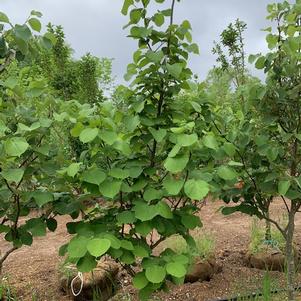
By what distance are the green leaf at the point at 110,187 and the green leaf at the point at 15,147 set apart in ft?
1.27

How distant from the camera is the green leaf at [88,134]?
1.89m

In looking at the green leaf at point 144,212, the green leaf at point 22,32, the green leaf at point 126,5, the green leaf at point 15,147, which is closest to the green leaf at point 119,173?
the green leaf at point 144,212

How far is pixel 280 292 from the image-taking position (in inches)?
140

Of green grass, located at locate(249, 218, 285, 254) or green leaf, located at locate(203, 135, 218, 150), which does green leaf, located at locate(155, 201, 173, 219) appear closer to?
green leaf, located at locate(203, 135, 218, 150)

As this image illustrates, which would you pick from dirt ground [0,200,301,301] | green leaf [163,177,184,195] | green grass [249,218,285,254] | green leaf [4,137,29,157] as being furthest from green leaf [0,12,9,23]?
green grass [249,218,285,254]

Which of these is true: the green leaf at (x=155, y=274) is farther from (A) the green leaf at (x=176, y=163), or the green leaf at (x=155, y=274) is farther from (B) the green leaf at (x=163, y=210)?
(A) the green leaf at (x=176, y=163)

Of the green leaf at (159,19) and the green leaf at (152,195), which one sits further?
the green leaf at (159,19)

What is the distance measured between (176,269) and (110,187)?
0.46 meters

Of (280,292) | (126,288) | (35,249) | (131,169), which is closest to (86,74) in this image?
(35,249)

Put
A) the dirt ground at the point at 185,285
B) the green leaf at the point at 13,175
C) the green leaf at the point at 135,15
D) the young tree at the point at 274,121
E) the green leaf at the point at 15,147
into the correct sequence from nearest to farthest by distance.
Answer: the green leaf at the point at 15,147
the green leaf at the point at 13,175
the green leaf at the point at 135,15
the young tree at the point at 274,121
the dirt ground at the point at 185,285

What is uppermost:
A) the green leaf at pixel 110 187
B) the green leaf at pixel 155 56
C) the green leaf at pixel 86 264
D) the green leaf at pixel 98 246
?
the green leaf at pixel 155 56

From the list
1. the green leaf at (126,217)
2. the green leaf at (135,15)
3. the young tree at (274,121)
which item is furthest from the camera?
the young tree at (274,121)

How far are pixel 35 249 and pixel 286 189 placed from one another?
3610 mm

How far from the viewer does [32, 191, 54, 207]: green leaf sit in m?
2.04
